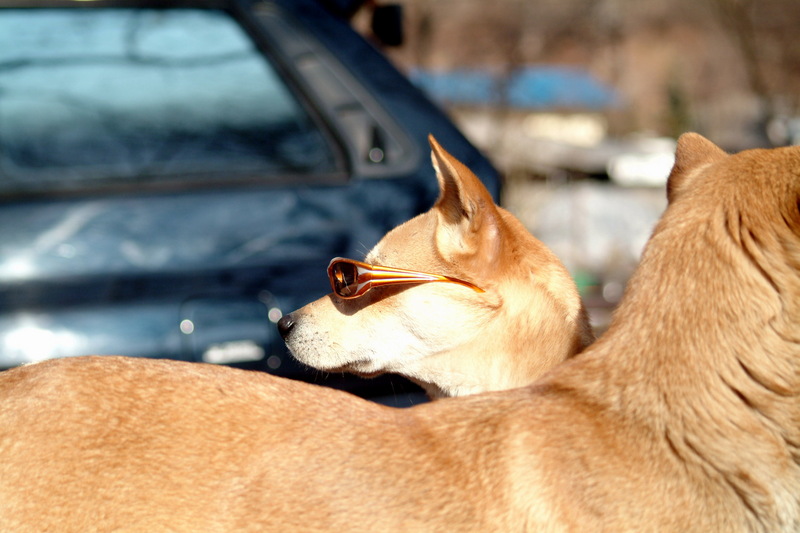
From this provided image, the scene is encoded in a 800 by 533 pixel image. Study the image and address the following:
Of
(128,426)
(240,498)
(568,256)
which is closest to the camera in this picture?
(240,498)

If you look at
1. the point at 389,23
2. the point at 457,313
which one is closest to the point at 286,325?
the point at 457,313

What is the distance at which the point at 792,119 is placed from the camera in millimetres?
16734

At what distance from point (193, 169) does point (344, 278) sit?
67cm

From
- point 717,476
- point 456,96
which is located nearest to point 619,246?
point 456,96

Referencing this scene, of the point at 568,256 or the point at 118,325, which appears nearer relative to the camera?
the point at 118,325

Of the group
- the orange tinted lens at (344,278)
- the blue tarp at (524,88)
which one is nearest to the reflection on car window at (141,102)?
the orange tinted lens at (344,278)

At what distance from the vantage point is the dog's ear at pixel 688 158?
8.31ft

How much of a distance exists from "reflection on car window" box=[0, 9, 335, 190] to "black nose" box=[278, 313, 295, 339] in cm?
55

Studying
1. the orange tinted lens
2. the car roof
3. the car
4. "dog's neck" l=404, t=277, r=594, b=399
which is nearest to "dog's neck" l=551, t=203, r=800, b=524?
"dog's neck" l=404, t=277, r=594, b=399

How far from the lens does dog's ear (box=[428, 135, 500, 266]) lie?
286 centimetres

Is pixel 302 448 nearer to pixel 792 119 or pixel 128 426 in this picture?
pixel 128 426

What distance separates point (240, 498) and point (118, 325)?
3.54 ft

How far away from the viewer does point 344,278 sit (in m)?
2.97

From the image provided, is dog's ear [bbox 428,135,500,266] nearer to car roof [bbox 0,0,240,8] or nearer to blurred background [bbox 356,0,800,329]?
car roof [bbox 0,0,240,8]
